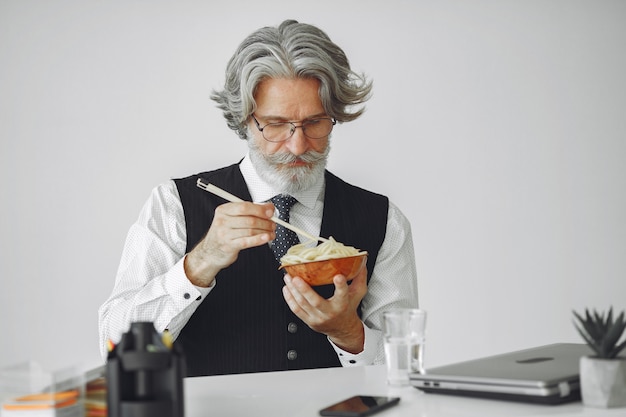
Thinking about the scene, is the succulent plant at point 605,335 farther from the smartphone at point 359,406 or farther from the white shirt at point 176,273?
the white shirt at point 176,273

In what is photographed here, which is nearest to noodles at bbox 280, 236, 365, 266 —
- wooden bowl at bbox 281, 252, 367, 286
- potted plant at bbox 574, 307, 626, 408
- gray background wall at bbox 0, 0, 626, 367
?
wooden bowl at bbox 281, 252, 367, 286

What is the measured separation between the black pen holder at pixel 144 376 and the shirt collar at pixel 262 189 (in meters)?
1.40

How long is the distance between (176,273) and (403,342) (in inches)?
31.9

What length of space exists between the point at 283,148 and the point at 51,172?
60.4 inches

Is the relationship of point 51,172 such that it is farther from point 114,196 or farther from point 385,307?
point 385,307

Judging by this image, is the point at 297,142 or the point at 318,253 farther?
the point at 297,142

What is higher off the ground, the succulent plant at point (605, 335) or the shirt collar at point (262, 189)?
the shirt collar at point (262, 189)

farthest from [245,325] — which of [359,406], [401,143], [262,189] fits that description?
[401,143]

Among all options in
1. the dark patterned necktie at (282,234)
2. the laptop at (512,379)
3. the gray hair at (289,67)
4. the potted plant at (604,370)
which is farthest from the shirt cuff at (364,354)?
the potted plant at (604,370)

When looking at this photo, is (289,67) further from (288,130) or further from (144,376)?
(144,376)

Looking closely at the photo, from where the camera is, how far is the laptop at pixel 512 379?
47.1 inches

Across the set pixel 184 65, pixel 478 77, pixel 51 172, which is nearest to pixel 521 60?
pixel 478 77

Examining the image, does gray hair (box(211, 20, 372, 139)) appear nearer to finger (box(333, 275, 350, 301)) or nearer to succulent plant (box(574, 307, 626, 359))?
finger (box(333, 275, 350, 301))

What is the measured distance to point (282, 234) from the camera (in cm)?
234
